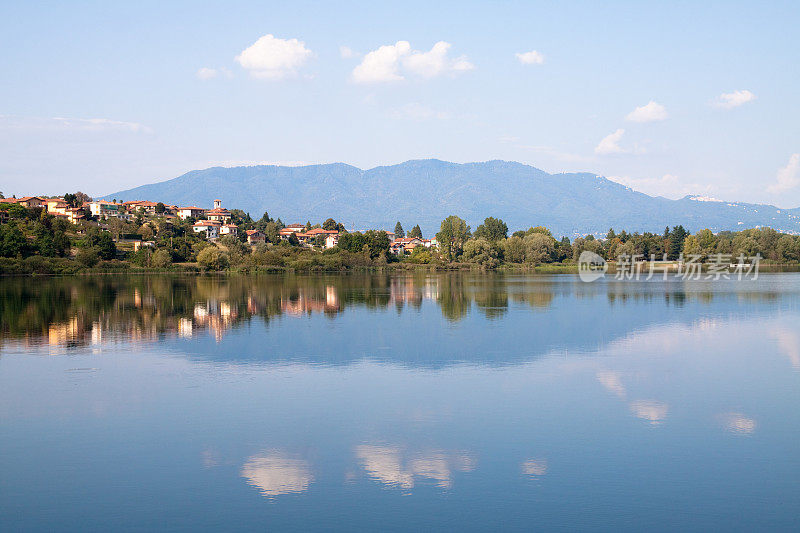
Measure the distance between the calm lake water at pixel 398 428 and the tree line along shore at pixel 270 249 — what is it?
54.4 meters

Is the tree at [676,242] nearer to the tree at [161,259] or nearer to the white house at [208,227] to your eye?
the white house at [208,227]

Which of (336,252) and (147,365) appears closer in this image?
(147,365)

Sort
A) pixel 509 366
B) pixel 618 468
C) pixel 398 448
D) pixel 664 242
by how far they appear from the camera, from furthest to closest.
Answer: pixel 664 242 < pixel 509 366 < pixel 398 448 < pixel 618 468

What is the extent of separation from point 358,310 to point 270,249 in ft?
191

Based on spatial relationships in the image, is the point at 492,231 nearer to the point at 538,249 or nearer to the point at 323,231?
the point at 538,249

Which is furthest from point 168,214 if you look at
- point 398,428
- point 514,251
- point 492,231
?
point 398,428

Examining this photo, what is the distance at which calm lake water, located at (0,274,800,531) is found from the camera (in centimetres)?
898

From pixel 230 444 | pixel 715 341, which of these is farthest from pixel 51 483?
pixel 715 341

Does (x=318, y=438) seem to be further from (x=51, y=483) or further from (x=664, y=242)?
(x=664, y=242)

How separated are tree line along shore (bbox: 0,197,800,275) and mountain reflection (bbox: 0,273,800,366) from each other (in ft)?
84.0

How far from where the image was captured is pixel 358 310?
3572 centimetres

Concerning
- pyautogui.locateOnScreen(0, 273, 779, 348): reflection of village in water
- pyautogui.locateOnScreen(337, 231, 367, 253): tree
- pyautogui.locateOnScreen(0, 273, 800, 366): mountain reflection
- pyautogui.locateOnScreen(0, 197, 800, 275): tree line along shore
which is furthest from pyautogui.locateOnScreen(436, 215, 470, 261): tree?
pyautogui.locateOnScreen(0, 273, 779, 348): reflection of village in water

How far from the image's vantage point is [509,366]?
19031mm

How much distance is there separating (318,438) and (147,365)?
30.6 feet
